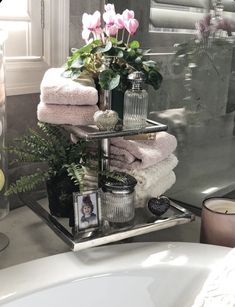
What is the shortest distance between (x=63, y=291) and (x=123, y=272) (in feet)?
0.50

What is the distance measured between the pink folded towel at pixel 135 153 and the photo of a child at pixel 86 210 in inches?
6.4

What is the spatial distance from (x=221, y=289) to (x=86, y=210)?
0.39 meters

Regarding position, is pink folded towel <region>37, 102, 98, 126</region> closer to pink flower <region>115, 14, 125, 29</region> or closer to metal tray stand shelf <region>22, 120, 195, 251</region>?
metal tray stand shelf <region>22, 120, 195, 251</region>

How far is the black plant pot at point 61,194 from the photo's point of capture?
48.4 inches

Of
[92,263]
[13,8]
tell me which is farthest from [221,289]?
[13,8]

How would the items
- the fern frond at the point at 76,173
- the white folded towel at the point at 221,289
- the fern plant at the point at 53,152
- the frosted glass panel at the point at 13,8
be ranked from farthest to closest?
the frosted glass panel at the point at 13,8 → the fern plant at the point at 53,152 → the fern frond at the point at 76,173 → the white folded towel at the point at 221,289

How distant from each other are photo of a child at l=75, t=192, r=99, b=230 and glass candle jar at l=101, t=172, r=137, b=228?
0.18ft

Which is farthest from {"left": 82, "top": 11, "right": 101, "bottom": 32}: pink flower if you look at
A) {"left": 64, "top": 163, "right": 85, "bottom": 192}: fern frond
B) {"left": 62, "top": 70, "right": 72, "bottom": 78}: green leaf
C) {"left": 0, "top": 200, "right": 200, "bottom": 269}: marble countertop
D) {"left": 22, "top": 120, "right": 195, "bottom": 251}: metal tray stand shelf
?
{"left": 0, "top": 200, "right": 200, "bottom": 269}: marble countertop

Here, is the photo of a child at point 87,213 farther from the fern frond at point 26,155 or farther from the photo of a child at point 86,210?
the fern frond at point 26,155

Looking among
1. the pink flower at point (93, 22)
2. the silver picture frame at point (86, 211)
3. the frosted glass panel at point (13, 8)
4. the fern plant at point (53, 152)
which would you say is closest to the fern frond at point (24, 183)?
the fern plant at point (53, 152)

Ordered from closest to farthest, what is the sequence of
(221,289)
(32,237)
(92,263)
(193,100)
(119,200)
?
(221,289) → (92,263) → (119,200) → (32,237) → (193,100)

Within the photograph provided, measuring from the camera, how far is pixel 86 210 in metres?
1.14

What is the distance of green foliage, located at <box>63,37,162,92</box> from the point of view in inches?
45.1

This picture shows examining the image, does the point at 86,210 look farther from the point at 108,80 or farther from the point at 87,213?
the point at 108,80
